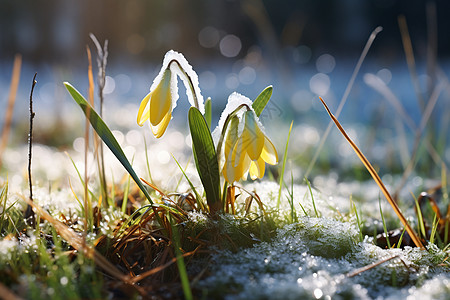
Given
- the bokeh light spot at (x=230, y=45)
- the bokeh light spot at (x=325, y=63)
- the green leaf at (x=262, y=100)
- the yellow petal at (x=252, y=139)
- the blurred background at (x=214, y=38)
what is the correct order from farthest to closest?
the bokeh light spot at (x=230, y=45) → the bokeh light spot at (x=325, y=63) → the blurred background at (x=214, y=38) → the green leaf at (x=262, y=100) → the yellow petal at (x=252, y=139)

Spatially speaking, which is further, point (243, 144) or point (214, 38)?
point (214, 38)

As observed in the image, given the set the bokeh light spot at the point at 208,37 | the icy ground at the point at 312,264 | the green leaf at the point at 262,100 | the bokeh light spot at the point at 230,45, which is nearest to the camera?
the icy ground at the point at 312,264

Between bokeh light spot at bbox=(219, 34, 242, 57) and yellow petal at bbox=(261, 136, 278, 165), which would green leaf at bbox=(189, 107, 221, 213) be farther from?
bokeh light spot at bbox=(219, 34, 242, 57)

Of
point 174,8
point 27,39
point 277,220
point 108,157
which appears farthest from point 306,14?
point 277,220

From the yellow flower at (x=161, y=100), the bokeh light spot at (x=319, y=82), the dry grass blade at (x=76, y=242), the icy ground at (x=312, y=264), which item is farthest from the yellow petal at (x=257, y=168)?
the bokeh light spot at (x=319, y=82)

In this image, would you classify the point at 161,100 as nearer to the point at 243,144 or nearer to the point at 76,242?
the point at 243,144

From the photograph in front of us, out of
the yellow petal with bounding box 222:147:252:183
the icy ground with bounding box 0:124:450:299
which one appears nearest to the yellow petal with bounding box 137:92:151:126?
the icy ground with bounding box 0:124:450:299

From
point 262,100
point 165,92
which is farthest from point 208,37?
point 165,92

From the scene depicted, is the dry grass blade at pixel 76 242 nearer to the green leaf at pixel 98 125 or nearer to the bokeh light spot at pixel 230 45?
the green leaf at pixel 98 125
